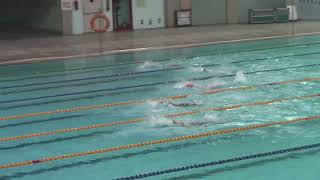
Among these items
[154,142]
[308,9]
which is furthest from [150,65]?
[308,9]

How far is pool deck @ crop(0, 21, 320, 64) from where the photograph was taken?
14.6 meters

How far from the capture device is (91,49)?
596 inches

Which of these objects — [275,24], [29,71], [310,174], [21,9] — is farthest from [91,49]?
[21,9]

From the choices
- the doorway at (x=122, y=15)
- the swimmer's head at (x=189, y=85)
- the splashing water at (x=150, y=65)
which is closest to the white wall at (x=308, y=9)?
the doorway at (x=122, y=15)

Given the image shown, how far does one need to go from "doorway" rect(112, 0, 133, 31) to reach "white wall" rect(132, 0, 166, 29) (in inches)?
7.6

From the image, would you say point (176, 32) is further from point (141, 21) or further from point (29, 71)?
point (29, 71)

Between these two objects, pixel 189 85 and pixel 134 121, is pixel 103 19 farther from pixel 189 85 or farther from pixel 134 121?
pixel 134 121

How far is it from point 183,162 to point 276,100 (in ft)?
9.94

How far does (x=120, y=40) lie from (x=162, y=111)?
10149 millimetres

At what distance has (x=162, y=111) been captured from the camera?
295 inches

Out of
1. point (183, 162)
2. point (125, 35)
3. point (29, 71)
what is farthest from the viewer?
point (125, 35)

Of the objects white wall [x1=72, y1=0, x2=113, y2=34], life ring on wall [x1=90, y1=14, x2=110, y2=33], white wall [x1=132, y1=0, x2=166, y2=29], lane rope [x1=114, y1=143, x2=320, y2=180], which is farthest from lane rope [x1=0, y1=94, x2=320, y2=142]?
white wall [x1=132, y1=0, x2=166, y2=29]

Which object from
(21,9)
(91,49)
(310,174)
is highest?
(21,9)

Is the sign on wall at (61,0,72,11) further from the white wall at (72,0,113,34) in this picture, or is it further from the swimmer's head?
the swimmer's head
